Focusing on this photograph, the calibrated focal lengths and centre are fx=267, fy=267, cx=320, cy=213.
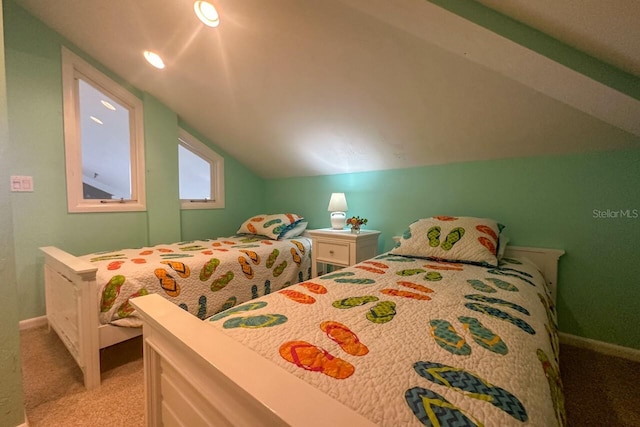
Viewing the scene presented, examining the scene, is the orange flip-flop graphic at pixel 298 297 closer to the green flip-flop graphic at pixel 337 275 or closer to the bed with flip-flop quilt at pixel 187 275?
the green flip-flop graphic at pixel 337 275

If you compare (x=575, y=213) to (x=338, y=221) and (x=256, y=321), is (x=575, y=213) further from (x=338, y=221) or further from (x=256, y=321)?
(x=256, y=321)

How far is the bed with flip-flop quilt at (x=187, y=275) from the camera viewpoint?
148 centimetres

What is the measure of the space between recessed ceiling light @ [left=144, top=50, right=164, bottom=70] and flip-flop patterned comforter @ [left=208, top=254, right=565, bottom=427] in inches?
86.1

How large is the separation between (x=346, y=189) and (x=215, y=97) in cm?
152

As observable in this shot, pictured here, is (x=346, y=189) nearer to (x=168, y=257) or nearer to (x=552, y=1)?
(x=168, y=257)

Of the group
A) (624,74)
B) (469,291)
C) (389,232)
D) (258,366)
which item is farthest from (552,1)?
(389,232)

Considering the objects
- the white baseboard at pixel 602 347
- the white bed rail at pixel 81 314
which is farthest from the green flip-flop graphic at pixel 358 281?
the white baseboard at pixel 602 347

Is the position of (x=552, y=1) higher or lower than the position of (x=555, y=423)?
higher

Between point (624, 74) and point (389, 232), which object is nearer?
point (624, 74)

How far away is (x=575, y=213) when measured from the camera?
178 centimetres

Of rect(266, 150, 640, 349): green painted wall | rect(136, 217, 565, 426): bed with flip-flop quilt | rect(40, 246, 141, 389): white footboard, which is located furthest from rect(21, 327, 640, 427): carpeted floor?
rect(136, 217, 565, 426): bed with flip-flop quilt

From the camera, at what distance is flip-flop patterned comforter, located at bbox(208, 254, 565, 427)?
0.53 metres

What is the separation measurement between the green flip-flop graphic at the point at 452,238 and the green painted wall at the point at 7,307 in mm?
2172

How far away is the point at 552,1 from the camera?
0.89m
